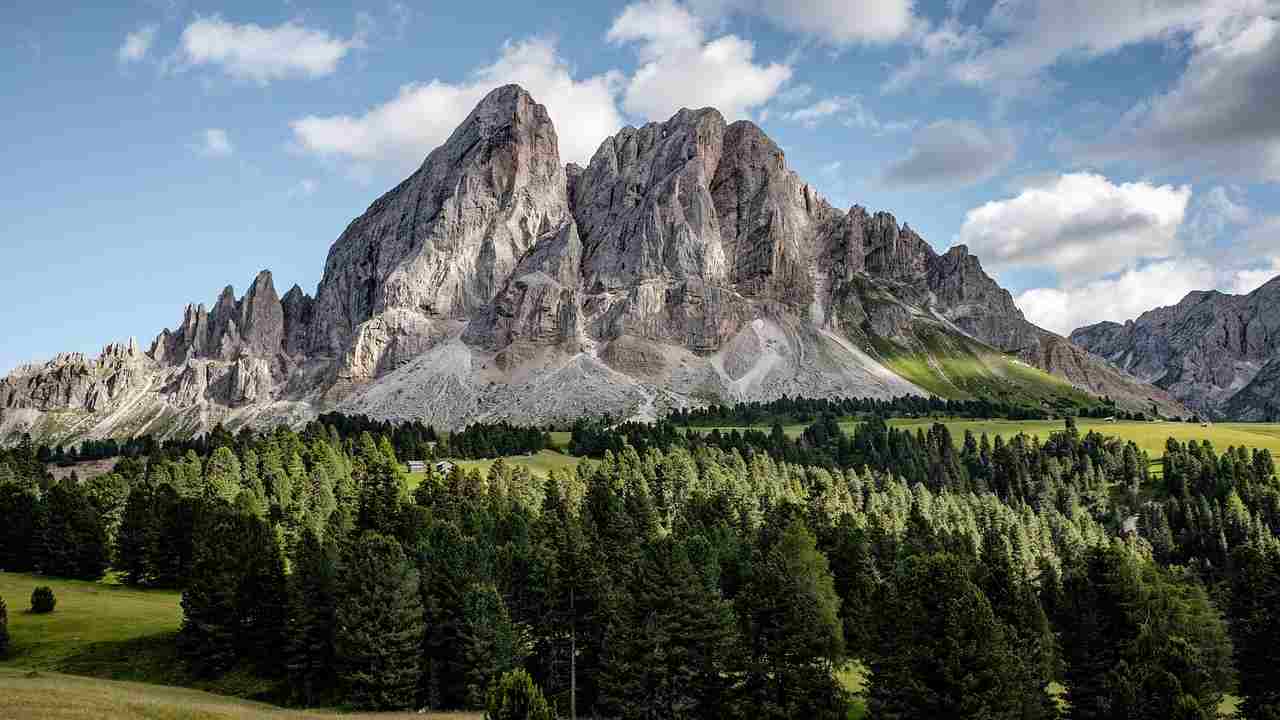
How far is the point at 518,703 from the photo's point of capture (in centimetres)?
4281

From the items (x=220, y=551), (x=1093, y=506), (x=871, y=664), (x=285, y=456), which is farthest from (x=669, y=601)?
(x=1093, y=506)

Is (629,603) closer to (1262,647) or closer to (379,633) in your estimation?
(379,633)

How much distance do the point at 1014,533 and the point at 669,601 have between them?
298 feet

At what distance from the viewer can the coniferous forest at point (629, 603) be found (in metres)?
52.2

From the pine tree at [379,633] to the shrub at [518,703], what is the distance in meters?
23.4

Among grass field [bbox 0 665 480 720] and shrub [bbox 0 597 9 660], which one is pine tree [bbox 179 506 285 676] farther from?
shrub [bbox 0 597 9 660]

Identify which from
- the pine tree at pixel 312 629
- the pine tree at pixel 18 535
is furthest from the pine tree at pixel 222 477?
the pine tree at pixel 312 629

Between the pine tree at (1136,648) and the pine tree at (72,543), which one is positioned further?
the pine tree at (72,543)

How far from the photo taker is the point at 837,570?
10019 centimetres

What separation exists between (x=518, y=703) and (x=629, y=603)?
19.5 metres

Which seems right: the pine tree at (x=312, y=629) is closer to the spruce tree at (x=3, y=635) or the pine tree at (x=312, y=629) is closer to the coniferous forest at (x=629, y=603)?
the coniferous forest at (x=629, y=603)

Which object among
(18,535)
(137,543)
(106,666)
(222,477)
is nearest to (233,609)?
(106,666)

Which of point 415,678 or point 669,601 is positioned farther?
point 415,678

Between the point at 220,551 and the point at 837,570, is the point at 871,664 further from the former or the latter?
the point at 220,551
